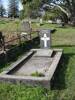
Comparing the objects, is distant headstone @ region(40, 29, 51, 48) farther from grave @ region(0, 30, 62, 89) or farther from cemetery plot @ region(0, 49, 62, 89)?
cemetery plot @ region(0, 49, 62, 89)

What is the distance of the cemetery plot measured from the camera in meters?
7.67

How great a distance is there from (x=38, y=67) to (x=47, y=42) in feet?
10.8

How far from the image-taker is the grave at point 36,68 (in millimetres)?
7680

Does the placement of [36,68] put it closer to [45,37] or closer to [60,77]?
[60,77]

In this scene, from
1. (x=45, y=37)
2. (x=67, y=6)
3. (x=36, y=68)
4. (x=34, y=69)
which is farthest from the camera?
(x=67, y=6)

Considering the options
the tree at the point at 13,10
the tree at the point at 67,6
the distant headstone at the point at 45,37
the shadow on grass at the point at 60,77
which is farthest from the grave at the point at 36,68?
the tree at the point at 13,10

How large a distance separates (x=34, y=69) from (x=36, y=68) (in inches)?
7.3

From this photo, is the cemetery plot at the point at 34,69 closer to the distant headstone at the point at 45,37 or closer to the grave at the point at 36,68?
the grave at the point at 36,68

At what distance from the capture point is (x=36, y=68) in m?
9.67

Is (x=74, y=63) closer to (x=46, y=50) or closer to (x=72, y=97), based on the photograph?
(x=46, y=50)

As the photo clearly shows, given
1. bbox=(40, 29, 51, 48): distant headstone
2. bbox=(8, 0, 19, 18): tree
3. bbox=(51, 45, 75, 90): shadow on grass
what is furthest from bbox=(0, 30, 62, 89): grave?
bbox=(8, 0, 19, 18): tree

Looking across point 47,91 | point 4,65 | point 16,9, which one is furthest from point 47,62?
point 16,9

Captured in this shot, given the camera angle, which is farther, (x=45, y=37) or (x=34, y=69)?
(x=45, y=37)

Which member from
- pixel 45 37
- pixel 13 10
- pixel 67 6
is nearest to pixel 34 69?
pixel 45 37
